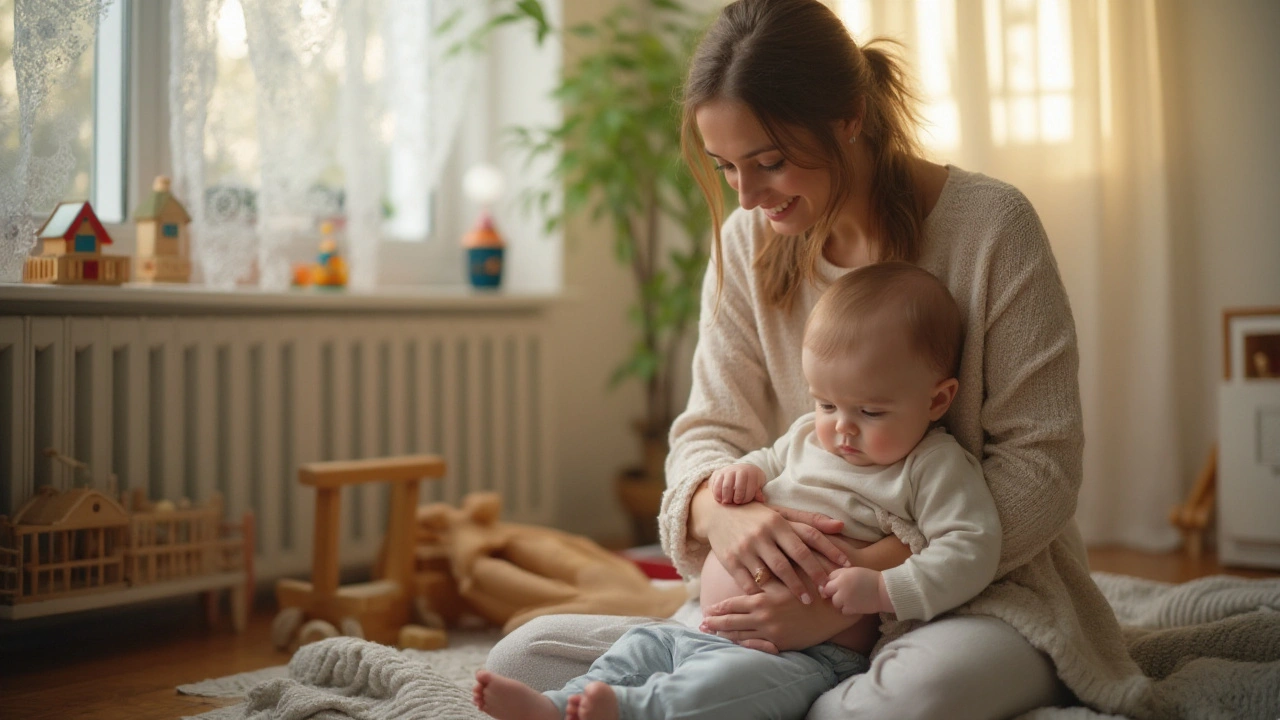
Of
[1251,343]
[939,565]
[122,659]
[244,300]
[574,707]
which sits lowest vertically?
[122,659]

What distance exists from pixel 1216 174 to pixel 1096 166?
10.7 inches

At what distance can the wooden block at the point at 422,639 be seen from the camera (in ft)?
6.16

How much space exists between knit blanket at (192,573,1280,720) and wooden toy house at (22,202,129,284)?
2.83ft

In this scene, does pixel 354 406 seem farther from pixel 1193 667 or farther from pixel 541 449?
pixel 1193 667

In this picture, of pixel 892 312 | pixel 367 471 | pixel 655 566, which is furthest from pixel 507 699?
pixel 655 566

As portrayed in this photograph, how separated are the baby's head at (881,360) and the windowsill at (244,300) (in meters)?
1.33

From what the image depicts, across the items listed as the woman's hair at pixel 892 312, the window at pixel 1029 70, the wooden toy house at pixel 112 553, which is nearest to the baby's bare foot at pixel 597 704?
the woman's hair at pixel 892 312

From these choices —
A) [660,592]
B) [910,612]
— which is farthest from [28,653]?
[910,612]

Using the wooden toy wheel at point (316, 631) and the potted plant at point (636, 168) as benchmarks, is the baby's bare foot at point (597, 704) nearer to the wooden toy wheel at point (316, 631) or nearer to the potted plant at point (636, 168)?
the wooden toy wheel at point (316, 631)

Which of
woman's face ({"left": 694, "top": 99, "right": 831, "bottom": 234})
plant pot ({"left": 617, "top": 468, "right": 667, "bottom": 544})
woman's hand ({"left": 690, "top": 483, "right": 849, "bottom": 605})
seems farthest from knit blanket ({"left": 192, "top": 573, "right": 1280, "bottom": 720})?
plant pot ({"left": 617, "top": 468, "right": 667, "bottom": 544})

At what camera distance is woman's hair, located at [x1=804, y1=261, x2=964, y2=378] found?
3.93 feet

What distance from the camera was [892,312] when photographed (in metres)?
1.20

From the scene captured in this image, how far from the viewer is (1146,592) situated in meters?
2.01

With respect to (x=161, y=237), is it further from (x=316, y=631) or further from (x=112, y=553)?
(x=316, y=631)
